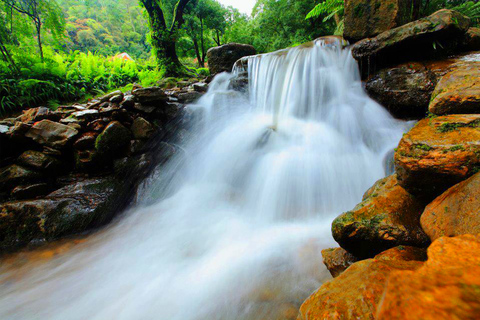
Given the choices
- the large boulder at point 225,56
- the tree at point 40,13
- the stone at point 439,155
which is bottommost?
the stone at point 439,155

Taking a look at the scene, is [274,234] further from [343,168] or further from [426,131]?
[426,131]

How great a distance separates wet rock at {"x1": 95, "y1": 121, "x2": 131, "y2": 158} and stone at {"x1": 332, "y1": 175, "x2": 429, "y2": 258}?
165 inches

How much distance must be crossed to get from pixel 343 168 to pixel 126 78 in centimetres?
985

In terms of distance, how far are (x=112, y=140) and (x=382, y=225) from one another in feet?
14.9

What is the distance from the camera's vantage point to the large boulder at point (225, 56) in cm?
962

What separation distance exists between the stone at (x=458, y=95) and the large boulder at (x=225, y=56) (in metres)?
8.73

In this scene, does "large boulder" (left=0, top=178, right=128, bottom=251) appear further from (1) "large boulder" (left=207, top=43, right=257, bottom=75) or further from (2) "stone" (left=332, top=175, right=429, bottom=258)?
(1) "large boulder" (left=207, top=43, right=257, bottom=75)

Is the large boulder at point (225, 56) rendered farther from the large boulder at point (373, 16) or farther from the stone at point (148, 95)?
the large boulder at point (373, 16)

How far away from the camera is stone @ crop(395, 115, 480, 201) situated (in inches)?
52.9

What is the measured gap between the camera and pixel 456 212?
1.23m

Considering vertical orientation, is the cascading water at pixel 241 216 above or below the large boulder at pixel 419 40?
below

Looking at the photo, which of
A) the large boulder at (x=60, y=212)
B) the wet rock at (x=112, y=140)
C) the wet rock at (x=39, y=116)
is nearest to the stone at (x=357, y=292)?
the large boulder at (x=60, y=212)

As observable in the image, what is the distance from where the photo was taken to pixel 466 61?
3385mm

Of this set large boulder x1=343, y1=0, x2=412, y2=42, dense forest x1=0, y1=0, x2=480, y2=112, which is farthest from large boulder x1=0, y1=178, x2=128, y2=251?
large boulder x1=343, y1=0, x2=412, y2=42
